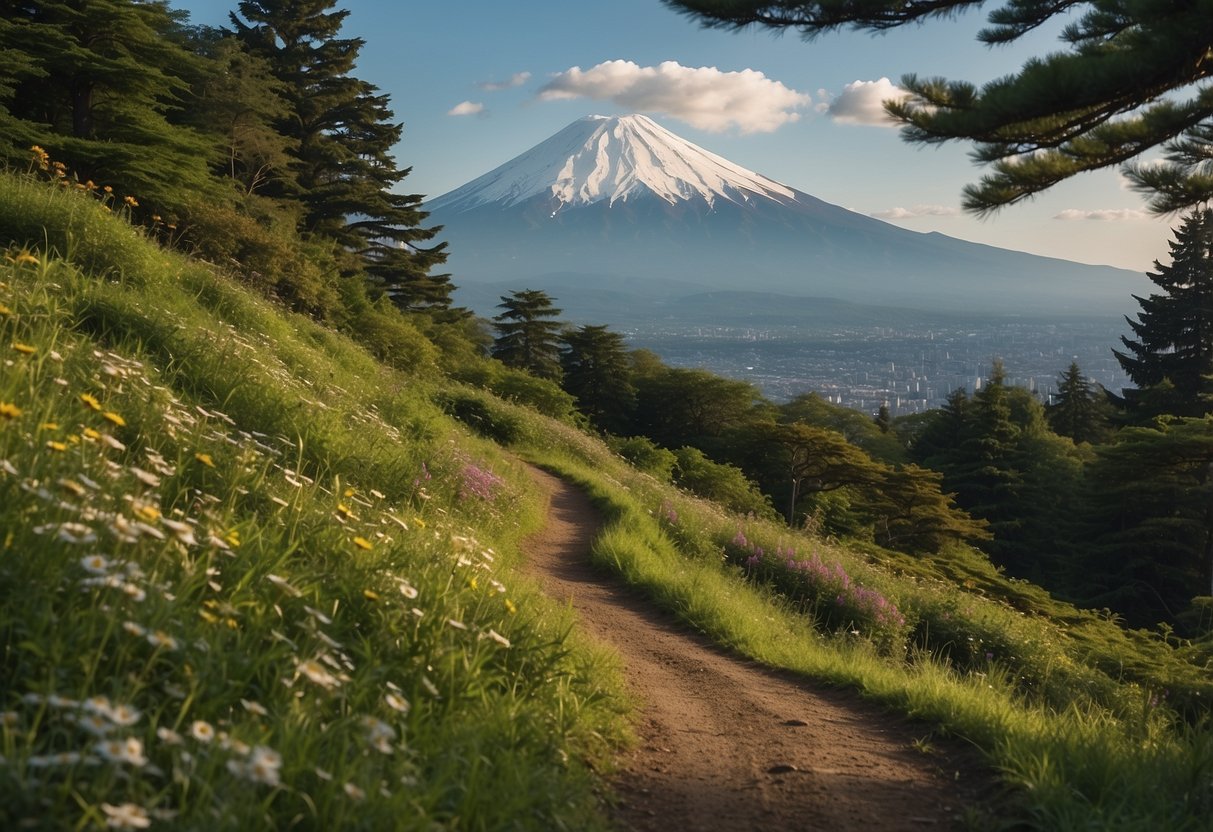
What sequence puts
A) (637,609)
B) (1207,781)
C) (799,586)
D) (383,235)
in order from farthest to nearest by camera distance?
(383,235) < (799,586) < (637,609) < (1207,781)

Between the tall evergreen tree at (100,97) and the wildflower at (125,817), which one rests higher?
the tall evergreen tree at (100,97)

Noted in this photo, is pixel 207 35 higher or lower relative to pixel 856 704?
higher

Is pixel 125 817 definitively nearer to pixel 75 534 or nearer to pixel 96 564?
pixel 96 564

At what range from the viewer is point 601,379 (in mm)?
50812

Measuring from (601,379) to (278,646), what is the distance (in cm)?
4832

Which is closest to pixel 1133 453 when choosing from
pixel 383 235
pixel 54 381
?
pixel 54 381

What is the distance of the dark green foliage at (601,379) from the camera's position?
5056 centimetres

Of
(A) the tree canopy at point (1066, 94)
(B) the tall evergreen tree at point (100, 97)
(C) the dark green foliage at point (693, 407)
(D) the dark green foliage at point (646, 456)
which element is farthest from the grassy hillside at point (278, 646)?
(C) the dark green foliage at point (693, 407)

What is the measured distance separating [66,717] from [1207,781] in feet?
11.9

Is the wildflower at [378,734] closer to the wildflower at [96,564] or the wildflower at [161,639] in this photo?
the wildflower at [161,639]

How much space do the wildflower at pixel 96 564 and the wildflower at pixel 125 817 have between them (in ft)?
2.32

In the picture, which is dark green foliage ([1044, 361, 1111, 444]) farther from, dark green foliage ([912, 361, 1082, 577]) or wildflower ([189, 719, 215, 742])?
wildflower ([189, 719, 215, 742])

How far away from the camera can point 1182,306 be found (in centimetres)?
4356

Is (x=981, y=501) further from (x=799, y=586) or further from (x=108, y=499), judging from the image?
(x=108, y=499)
